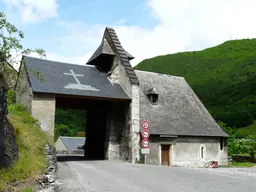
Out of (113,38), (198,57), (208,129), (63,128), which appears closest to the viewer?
(113,38)

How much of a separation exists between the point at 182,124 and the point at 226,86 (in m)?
59.6

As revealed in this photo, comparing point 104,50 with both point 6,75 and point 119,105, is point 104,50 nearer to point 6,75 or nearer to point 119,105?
point 119,105

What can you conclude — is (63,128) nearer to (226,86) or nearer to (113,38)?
(226,86)

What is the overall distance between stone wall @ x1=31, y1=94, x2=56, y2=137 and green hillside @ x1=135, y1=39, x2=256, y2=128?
4323 centimetres

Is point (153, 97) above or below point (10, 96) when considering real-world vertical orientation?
above

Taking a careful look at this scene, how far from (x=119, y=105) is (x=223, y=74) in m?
75.0

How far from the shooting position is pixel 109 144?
20.4 meters

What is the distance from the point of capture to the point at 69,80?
62.3ft

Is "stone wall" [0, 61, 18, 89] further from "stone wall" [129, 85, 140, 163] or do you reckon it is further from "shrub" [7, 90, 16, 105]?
"stone wall" [129, 85, 140, 163]

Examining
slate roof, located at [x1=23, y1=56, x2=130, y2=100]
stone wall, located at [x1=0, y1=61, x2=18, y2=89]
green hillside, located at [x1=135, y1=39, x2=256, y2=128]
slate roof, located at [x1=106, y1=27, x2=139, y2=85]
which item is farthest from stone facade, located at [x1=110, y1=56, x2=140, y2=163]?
green hillside, located at [x1=135, y1=39, x2=256, y2=128]

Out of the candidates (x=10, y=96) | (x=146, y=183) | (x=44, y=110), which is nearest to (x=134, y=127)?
(x=44, y=110)

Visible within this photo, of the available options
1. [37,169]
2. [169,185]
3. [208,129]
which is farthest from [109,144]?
[37,169]

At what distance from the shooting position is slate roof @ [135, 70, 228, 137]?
22.0 meters

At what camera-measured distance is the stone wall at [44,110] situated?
17.0 meters
